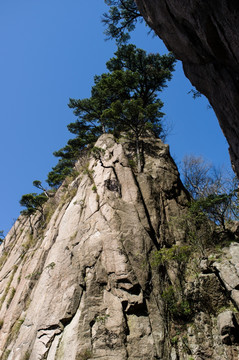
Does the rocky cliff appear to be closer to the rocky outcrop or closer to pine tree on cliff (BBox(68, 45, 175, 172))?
the rocky outcrop

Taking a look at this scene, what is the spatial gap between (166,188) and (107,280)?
7.08 meters

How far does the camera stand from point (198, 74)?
9117 millimetres

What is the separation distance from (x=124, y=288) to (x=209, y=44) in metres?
9.05

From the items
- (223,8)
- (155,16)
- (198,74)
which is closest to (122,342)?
(198,74)

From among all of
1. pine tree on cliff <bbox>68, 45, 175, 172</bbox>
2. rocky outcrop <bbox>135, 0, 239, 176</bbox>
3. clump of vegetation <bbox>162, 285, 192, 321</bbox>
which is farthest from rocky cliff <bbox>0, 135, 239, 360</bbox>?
pine tree on cliff <bbox>68, 45, 175, 172</bbox>

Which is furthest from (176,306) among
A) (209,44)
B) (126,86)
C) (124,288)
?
(126,86)

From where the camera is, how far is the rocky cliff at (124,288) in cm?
877

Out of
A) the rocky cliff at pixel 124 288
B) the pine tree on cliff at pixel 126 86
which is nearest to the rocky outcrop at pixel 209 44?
the rocky cliff at pixel 124 288

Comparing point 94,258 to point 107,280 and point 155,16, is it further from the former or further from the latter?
point 155,16

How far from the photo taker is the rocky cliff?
28.8 ft

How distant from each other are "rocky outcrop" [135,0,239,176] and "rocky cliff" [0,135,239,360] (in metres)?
5.19

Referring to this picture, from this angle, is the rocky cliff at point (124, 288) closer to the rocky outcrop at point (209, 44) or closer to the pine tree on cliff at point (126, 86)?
the rocky outcrop at point (209, 44)

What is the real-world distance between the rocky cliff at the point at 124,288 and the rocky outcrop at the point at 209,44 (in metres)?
5.19

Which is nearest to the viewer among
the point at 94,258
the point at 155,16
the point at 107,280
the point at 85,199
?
the point at 155,16
